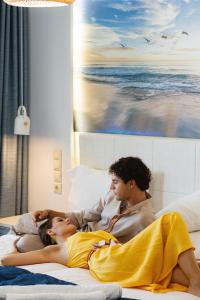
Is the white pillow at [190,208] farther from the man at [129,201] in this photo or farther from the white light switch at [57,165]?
the white light switch at [57,165]

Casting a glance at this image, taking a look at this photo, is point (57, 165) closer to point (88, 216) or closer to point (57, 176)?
point (57, 176)

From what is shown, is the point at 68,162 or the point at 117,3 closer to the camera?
the point at 117,3

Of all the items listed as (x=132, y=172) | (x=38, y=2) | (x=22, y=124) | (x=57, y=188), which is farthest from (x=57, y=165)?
(x=38, y=2)

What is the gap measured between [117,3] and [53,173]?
1327mm

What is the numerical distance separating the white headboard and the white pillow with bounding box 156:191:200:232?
0.65 ft

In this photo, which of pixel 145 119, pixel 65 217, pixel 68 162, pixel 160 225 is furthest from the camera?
pixel 68 162

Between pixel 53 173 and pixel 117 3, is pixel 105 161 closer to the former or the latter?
pixel 53 173

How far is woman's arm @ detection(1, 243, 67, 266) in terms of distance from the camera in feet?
10.8

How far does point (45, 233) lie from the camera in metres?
3.64

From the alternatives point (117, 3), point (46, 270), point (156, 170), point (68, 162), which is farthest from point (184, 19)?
point (46, 270)

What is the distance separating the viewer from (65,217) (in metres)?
3.84

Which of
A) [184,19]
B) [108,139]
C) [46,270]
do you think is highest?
[184,19]

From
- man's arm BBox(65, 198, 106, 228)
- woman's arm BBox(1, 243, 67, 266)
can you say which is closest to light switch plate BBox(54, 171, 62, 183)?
man's arm BBox(65, 198, 106, 228)

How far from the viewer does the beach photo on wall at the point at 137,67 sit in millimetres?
3951
